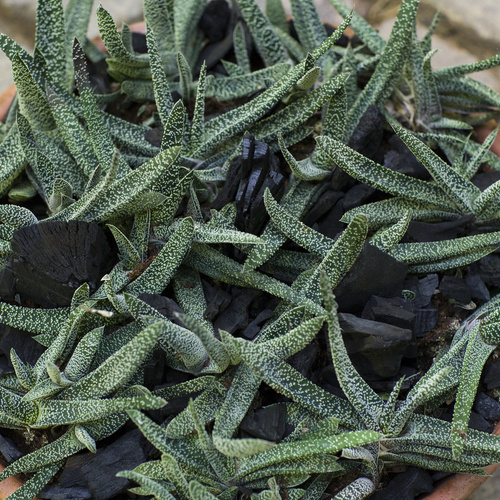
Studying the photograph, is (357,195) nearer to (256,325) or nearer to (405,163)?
(405,163)

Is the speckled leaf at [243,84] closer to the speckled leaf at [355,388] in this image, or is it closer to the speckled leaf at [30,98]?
the speckled leaf at [30,98]

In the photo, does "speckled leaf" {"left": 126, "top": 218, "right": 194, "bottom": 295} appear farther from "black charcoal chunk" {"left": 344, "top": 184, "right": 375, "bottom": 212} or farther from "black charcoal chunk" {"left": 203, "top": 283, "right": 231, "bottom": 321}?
"black charcoal chunk" {"left": 344, "top": 184, "right": 375, "bottom": 212}

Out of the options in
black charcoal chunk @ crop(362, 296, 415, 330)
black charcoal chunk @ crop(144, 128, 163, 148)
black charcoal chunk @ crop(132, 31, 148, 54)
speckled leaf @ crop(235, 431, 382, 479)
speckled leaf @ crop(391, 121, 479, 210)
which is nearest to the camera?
speckled leaf @ crop(235, 431, 382, 479)

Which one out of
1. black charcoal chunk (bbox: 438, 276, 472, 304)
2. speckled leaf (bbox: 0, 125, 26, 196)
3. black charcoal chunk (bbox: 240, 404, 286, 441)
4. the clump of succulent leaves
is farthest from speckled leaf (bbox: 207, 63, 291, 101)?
black charcoal chunk (bbox: 240, 404, 286, 441)

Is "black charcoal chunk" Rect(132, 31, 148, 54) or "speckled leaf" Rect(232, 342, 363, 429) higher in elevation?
"black charcoal chunk" Rect(132, 31, 148, 54)

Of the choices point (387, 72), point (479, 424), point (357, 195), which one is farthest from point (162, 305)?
point (387, 72)

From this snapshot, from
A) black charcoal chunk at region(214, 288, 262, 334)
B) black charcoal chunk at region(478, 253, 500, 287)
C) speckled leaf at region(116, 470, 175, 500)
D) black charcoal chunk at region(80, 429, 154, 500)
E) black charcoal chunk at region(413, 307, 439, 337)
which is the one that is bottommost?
black charcoal chunk at region(80, 429, 154, 500)

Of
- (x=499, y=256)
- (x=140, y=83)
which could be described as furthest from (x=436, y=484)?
(x=140, y=83)
